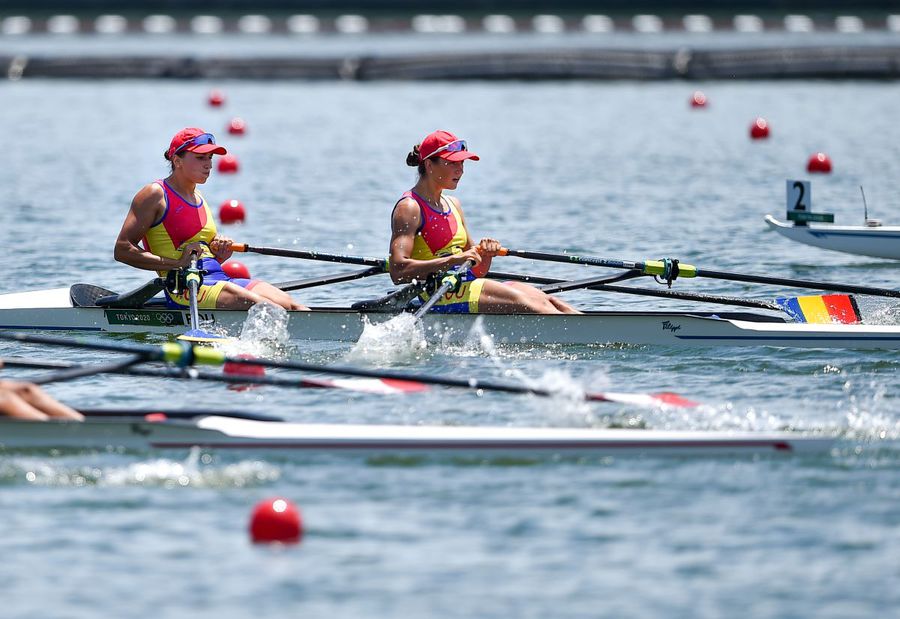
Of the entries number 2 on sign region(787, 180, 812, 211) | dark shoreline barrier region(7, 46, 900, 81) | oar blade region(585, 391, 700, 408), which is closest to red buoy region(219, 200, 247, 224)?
number 2 on sign region(787, 180, 812, 211)

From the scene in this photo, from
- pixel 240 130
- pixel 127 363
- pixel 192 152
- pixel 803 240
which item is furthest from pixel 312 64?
pixel 127 363

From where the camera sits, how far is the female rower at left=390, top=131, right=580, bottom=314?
10.5 m

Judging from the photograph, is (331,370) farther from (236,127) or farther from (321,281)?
(236,127)

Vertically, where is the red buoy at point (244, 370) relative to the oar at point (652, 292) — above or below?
below

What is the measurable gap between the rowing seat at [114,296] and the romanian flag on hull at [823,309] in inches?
177

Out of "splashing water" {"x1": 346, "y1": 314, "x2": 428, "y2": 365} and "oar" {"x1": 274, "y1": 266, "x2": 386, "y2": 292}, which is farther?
"oar" {"x1": 274, "y1": 266, "x2": 386, "y2": 292}

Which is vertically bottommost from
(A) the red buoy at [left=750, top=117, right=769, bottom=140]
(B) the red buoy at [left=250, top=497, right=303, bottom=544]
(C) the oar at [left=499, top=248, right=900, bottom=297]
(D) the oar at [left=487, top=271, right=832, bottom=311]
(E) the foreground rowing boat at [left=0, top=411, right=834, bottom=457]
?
(B) the red buoy at [left=250, top=497, right=303, bottom=544]

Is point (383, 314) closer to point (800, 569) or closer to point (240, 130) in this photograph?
point (800, 569)

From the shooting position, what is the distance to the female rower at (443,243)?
34.6 feet

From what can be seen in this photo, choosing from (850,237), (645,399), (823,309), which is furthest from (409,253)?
(850,237)

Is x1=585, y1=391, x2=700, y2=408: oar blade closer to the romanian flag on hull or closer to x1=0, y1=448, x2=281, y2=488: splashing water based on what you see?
x1=0, y1=448, x2=281, y2=488: splashing water

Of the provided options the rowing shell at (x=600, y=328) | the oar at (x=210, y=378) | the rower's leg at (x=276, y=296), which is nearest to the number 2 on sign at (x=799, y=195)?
the rowing shell at (x=600, y=328)

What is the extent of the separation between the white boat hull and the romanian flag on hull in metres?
3.21

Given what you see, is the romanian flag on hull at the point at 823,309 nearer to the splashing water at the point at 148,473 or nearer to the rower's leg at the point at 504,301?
the rower's leg at the point at 504,301
